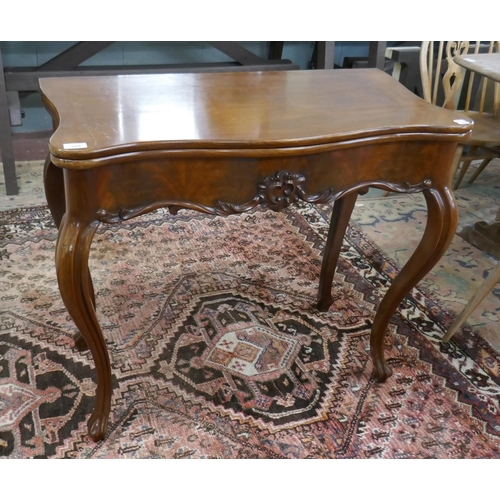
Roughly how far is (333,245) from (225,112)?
0.78 metres

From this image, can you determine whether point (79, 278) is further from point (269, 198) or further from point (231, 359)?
point (231, 359)

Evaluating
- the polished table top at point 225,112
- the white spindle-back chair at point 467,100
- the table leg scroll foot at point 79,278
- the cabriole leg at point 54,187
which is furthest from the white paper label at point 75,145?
the white spindle-back chair at point 467,100

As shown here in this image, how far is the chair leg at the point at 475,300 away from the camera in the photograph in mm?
1874

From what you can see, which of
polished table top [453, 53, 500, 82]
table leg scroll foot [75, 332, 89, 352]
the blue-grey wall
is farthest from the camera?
the blue-grey wall

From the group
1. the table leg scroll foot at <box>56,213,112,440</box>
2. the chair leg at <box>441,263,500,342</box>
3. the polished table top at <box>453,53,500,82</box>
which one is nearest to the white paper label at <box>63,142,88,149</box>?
the table leg scroll foot at <box>56,213,112,440</box>

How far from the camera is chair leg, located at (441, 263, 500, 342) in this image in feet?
6.15

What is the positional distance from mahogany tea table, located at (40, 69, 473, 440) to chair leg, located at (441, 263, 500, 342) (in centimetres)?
43

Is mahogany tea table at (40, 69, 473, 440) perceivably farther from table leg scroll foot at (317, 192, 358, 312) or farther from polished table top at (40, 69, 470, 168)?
table leg scroll foot at (317, 192, 358, 312)

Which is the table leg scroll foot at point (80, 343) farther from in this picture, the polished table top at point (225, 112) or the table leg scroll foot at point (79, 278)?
the polished table top at point (225, 112)

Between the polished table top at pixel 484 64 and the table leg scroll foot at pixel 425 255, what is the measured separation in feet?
2.76

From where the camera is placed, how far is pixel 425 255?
1533mm

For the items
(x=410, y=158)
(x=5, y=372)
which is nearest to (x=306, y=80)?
(x=410, y=158)

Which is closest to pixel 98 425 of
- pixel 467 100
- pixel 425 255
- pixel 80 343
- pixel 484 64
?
pixel 80 343

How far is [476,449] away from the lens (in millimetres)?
1565
